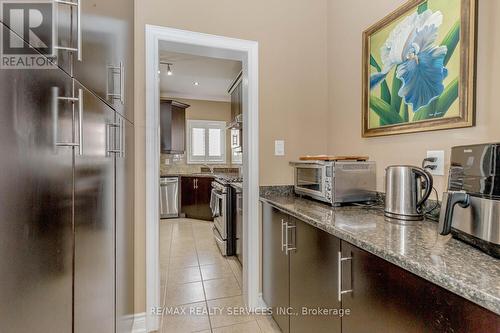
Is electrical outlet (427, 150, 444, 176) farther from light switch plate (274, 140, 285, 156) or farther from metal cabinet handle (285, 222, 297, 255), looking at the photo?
light switch plate (274, 140, 285, 156)

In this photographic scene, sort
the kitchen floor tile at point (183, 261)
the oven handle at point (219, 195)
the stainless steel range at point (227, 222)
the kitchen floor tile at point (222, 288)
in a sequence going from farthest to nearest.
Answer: the oven handle at point (219, 195) → the stainless steel range at point (227, 222) → the kitchen floor tile at point (183, 261) → the kitchen floor tile at point (222, 288)

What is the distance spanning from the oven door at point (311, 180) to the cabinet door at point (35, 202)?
52.1 inches

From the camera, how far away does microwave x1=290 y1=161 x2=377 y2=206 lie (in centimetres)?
152

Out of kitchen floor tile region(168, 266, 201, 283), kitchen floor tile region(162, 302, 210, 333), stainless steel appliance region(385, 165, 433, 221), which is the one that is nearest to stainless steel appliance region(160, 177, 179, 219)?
kitchen floor tile region(168, 266, 201, 283)

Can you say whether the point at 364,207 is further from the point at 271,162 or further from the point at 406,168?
the point at 271,162

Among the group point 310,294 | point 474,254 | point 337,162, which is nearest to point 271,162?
point 337,162

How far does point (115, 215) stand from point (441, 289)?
1406mm

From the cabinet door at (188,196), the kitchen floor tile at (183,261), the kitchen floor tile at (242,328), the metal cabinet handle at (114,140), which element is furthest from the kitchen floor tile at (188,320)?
the cabinet door at (188,196)

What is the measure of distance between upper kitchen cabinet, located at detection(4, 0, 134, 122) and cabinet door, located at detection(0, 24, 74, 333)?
81mm

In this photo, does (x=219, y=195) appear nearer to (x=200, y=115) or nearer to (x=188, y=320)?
(x=188, y=320)

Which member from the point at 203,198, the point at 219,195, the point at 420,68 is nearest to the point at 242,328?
the point at 219,195

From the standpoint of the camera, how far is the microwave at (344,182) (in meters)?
1.52

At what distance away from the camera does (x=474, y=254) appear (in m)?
0.74

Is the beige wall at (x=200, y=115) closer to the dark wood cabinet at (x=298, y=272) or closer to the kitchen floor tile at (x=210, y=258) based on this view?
the kitchen floor tile at (x=210, y=258)
